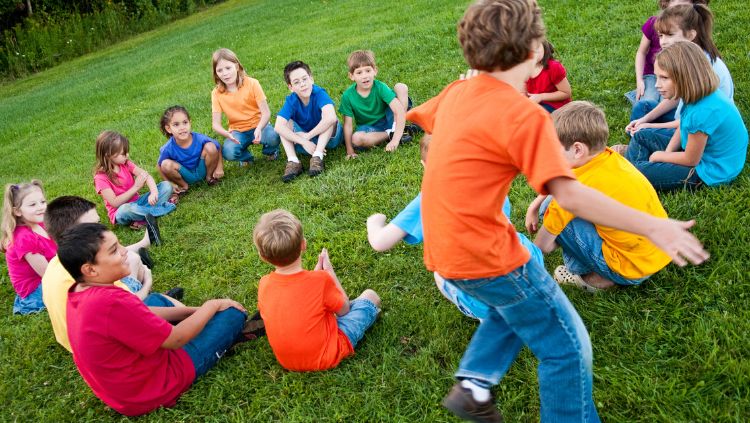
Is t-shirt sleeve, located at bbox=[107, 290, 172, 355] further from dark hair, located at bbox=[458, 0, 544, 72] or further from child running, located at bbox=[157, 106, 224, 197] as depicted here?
child running, located at bbox=[157, 106, 224, 197]

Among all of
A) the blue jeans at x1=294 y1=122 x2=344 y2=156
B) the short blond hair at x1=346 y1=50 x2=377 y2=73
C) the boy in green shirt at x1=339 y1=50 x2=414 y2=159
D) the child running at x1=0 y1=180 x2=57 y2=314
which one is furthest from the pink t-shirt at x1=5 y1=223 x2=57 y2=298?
the short blond hair at x1=346 y1=50 x2=377 y2=73

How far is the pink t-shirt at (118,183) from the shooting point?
579cm

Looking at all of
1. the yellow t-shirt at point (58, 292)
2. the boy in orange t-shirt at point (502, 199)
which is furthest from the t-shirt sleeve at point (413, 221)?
the yellow t-shirt at point (58, 292)

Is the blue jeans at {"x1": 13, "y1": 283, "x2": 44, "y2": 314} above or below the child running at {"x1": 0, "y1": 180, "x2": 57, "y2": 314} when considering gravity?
below

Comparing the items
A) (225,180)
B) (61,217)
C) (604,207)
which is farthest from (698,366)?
(225,180)

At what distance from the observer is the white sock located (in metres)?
2.41

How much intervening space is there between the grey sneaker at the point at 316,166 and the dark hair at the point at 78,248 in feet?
10.0

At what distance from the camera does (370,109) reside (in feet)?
20.8

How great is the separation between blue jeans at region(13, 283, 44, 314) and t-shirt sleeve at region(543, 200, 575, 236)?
3.99 meters

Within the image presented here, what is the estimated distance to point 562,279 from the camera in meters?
3.49

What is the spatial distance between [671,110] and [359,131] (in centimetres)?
302

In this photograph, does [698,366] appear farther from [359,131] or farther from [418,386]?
[359,131]

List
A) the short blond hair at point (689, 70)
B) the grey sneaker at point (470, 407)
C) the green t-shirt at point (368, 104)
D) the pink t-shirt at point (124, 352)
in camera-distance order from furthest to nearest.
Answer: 1. the green t-shirt at point (368, 104)
2. the short blond hair at point (689, 70)
3. the pink t-shirt at point (124, 352)
4. the grey sneaker at point (470, 407)

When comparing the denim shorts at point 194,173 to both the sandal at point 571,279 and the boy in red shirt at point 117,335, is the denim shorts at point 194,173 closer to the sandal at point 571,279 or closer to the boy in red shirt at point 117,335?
the boy in red shirt at point 117,335
